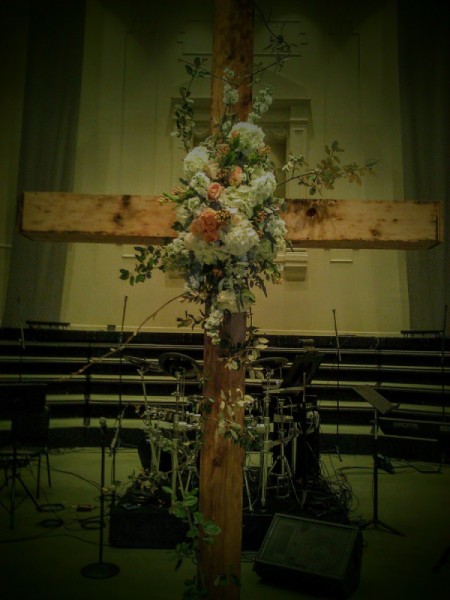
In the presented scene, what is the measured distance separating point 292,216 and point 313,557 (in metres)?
1.89

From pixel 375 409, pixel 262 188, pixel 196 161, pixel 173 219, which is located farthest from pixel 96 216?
pixel 375 409

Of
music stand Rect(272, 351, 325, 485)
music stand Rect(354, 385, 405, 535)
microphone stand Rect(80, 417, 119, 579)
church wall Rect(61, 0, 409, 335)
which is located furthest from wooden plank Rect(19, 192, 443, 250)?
church wall Rect(61, 0, 409, 335)

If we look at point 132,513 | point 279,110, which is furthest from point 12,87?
point 132,513

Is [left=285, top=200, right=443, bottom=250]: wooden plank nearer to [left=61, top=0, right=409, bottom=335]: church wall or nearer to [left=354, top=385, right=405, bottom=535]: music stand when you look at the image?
[left=354, top=385, right=405, bottom=535]: music stand

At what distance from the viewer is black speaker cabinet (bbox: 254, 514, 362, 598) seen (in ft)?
10.2

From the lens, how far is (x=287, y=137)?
8.88 m

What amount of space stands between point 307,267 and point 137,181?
2784mm

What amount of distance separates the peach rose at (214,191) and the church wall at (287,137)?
20.7ft

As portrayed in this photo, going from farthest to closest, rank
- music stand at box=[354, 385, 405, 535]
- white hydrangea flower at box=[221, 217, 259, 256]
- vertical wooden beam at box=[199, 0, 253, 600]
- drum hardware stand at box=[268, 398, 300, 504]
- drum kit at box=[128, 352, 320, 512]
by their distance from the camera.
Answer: drum hardware stand at box=[268, 398, 300, 504] → music stand at box=[354, 385, 405, 535] → drum kit at box=[128, 352, 320, 512] → vertical wooden beam at box=[199, 0, 253, 600] → white hydrangea flower at box=[221, 217, 259, 256]

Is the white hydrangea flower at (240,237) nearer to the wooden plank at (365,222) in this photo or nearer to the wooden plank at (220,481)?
the wooden plank at (220,481)

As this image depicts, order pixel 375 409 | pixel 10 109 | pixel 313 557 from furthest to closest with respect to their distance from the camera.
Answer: pixel 10 109 → pixel 375 409 → pixel 313 557

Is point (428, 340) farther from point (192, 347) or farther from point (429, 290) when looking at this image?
point (192, 347)

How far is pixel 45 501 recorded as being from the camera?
465 centimetres

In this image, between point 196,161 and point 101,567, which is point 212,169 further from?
point 101,567
